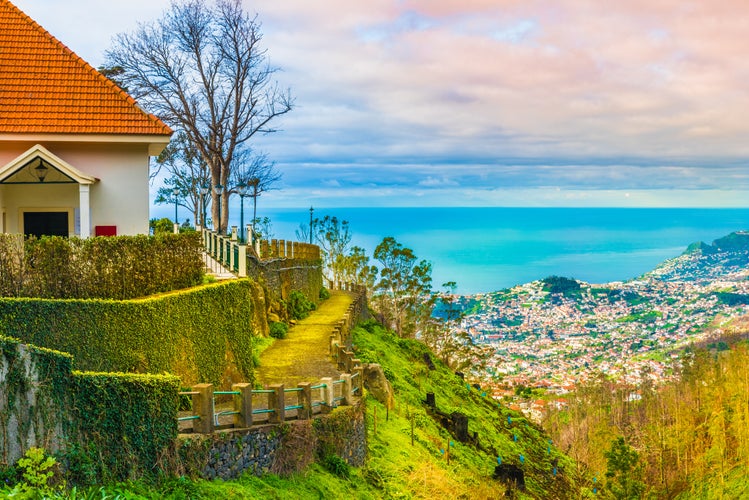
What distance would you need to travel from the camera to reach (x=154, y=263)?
579 inches

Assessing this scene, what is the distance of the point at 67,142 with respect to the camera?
61.0ft

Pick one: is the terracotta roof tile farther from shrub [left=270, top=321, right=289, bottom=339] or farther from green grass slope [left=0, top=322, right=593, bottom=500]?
green grass slope [left=0, top=322, right=593, bottom=500]

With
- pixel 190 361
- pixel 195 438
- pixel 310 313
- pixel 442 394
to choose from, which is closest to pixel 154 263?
pixel 190 361

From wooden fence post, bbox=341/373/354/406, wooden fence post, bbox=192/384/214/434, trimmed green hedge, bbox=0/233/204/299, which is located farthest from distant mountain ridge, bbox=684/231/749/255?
wooden fence post, bbox=192/384/214/434

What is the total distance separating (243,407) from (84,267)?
11.8 ft

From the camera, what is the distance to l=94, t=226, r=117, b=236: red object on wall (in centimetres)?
1928

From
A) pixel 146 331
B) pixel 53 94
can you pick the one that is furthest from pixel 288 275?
pixel 146 331

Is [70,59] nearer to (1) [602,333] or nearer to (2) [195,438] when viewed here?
(2) [195,438]

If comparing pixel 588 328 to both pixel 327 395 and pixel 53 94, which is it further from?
pixel 53 94

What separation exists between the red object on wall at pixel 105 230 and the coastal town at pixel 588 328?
36651 millimetres

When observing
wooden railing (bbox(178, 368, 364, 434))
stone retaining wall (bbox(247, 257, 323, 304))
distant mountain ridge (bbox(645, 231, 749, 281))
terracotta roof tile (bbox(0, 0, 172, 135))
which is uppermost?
terracotta roof tile (bbox(0, 0, 172, 135))

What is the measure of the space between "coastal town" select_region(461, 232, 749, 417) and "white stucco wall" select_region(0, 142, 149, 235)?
36.5 meters

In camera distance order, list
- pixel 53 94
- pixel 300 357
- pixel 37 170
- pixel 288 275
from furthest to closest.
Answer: pixel 288 275, pixel 300 357, pixel 53 94, pixel 37 170

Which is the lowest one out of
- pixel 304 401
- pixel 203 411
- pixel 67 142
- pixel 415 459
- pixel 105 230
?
pixel 415 459
